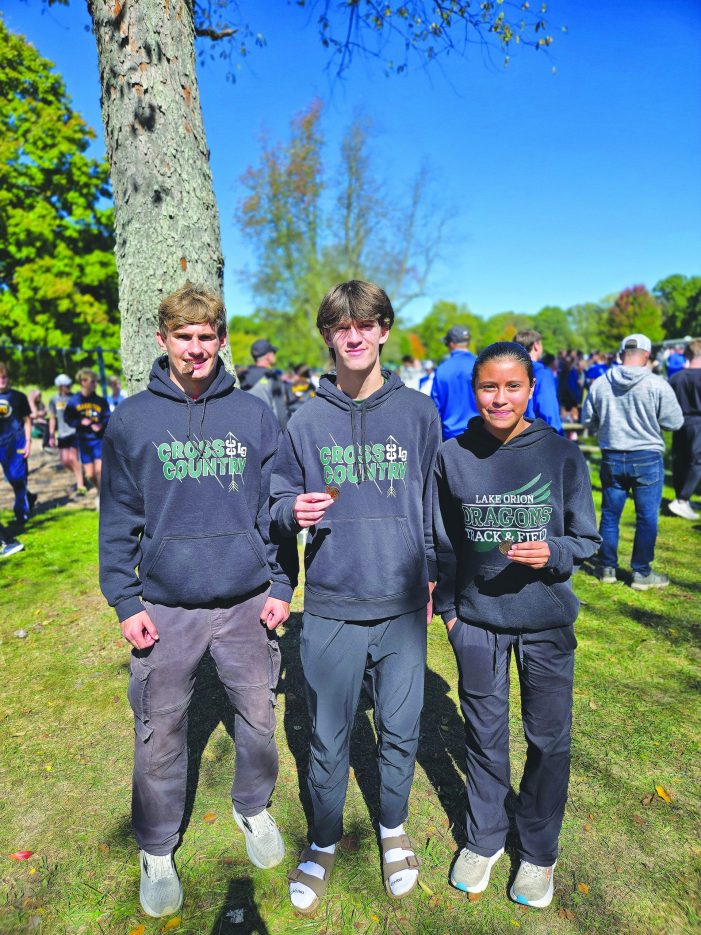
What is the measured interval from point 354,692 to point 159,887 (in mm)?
1138

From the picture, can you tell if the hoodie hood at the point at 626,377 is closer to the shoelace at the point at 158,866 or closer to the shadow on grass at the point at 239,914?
the shadow on grass at the point at 239,914

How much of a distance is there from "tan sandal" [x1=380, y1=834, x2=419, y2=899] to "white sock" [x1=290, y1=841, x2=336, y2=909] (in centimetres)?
22

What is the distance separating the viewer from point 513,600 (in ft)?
7.27

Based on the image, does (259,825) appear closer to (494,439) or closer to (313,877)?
(313,877)

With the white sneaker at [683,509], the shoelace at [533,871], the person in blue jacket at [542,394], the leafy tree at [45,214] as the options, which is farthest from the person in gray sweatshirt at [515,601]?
the leafy tree at [45,214]

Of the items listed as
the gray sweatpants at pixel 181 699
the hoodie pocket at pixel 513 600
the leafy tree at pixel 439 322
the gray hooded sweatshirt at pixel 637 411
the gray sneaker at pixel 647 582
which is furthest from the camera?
the leafy tree at pixel 439 322

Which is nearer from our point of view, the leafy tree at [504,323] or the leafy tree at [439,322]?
the leafy tree at [439,322]

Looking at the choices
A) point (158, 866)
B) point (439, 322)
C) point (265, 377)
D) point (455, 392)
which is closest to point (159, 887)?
point (158, 866)

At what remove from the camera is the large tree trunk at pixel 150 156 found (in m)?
3.51

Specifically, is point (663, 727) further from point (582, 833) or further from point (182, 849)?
point (182, 849)

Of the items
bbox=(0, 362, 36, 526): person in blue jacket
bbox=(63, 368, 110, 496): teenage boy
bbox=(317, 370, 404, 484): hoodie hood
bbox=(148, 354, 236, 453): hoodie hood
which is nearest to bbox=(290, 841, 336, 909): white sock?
bbox=(317, 370, 404, 484): hoodie hood

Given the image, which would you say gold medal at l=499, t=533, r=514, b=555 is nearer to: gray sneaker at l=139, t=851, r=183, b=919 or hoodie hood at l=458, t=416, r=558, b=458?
hoodie hood at l=458, t=416, r=558, b=458

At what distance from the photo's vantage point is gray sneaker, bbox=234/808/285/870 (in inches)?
99.8

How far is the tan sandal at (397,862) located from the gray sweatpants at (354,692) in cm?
24
